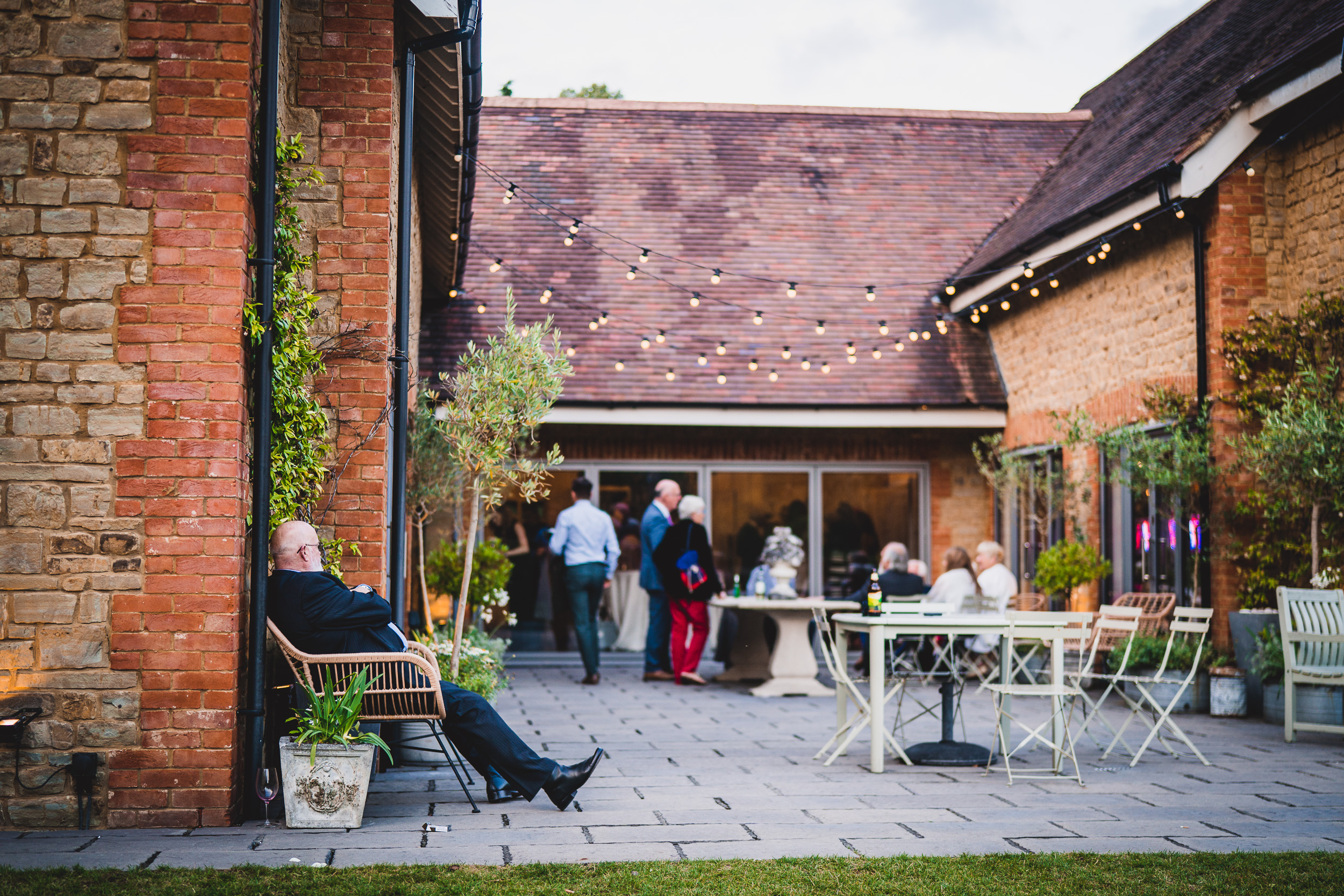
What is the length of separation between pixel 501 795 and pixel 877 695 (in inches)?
79.8

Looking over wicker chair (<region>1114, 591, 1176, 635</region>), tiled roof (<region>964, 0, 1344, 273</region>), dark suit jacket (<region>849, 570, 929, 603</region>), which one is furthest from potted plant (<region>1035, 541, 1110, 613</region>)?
tiled roof (<region>964, 0, 1344, 273</region>)

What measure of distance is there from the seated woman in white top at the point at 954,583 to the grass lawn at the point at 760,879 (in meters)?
5.11

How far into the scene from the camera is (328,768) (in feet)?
15.4

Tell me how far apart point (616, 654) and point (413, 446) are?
4.68m

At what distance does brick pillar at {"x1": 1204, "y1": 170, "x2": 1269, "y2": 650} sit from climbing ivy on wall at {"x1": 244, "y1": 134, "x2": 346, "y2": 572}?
6.35 m

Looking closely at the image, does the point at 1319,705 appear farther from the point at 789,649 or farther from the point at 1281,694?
the point at 789,649

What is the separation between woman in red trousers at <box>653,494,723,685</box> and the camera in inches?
396

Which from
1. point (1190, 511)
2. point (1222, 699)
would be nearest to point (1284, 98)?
point (1190, 511)

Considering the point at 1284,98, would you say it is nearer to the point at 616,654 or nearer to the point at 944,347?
the point at 944,347

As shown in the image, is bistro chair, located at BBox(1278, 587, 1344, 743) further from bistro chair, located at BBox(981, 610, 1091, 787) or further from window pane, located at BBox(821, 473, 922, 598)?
window pane, located at BBox(821, 473, 922, 598)

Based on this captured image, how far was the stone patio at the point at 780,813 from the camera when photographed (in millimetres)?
4332

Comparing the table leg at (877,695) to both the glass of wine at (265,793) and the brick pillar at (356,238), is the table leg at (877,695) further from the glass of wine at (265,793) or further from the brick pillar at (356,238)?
the glass of wine at (265,793)

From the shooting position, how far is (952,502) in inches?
513

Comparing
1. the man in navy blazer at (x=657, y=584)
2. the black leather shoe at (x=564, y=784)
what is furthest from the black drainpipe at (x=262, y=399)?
the man in navy blazer at (x=657, y=584)
